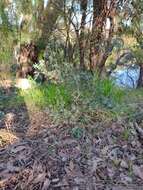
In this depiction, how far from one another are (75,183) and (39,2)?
165 inches

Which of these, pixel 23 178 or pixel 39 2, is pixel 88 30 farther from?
pixel 23 178

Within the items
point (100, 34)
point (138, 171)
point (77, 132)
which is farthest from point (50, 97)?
point (100, 34)

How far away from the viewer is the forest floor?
13.6 ft

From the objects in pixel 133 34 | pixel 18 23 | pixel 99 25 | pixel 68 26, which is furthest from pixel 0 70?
pixel 133 34

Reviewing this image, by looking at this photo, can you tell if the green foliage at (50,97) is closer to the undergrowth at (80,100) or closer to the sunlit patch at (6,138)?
the undergrowth at (80,100)

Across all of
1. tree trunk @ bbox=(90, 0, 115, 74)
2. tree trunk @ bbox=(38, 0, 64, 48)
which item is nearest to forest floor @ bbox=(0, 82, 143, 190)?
tree trunk @ bbox=(90, 0, 115, 74)

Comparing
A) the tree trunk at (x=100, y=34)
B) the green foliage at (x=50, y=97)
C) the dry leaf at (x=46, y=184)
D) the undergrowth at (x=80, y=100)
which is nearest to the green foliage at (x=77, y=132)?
the undergrowth at (x=80, y=100)

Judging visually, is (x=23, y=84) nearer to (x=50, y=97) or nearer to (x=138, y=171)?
(x=50, y=97)

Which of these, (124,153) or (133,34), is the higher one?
(133,34)

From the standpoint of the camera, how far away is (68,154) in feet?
15.0

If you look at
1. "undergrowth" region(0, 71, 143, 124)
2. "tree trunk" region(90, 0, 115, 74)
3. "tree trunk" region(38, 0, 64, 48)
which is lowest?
"undergrowth" region(0, 71, 143, 124)

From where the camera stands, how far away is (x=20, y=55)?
Answer: 28.2 feet

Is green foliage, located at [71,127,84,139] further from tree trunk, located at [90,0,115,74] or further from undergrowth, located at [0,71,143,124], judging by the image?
tree trunk, located at [90,0,115,74]

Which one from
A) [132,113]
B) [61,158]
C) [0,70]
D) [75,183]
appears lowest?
[75,183]
